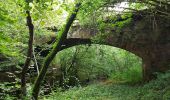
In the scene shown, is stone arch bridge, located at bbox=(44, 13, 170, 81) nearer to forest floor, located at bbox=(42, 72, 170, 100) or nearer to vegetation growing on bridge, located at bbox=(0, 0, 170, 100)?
vegetation growing on bridge, located at bbox=(0, 0, 170, 100)

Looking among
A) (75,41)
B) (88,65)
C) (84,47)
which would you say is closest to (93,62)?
(88,65)

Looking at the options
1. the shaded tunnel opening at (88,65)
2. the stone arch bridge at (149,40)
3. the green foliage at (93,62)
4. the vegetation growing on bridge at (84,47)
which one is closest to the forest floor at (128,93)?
the vegetation growing on bridge at (84,47)

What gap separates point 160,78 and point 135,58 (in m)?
6.61

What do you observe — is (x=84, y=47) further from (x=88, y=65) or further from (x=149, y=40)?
(x=149, y=40)

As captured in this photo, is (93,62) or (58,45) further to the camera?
(93,62)

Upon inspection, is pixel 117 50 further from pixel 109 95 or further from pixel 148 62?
pixel 109 95

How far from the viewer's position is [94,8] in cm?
673

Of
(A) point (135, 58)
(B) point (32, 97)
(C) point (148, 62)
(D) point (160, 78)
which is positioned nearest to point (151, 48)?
(C) point (148, 62)

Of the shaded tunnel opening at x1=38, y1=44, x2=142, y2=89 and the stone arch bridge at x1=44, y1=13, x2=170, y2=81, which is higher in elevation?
the stone arch bridge at x1=44, y1=13, x2=170, y2=81

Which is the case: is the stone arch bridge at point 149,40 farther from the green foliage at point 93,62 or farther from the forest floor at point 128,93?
the green foliage at point 93,62

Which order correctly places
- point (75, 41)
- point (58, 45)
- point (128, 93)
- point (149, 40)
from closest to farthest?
point (58, 45), point (128, 93), point (149, 40), point (75, 41)

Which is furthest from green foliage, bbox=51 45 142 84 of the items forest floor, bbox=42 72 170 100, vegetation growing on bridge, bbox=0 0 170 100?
forest floor, bbox=42 72 170 100

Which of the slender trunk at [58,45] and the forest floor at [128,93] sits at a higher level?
the slender trunk at [58,45]

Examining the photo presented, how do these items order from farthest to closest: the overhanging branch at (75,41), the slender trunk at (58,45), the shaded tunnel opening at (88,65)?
the shaded tunnel opening at (88,65)
the overhanging branch at (75,41)
the slender trunk at (58,45)
